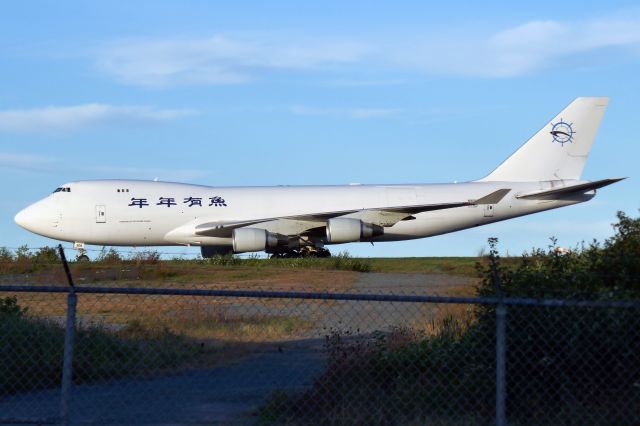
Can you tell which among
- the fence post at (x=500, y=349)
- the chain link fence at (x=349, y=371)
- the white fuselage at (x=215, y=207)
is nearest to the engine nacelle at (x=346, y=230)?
the white fuselage at (x=215, y=207)

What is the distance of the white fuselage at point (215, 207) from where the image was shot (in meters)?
32.2

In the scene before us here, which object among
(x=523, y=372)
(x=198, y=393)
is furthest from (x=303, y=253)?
(x=523, y=372)

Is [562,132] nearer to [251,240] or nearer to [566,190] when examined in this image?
[566,190]

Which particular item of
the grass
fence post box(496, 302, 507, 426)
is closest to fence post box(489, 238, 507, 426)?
fence post box(496, 302, 507, 426)

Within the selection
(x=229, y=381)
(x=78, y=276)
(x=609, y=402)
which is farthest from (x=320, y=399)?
(x=78, y=276)

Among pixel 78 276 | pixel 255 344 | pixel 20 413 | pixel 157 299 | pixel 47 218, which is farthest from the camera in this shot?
pixel 47 218

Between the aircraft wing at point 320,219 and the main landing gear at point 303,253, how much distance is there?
1005 millimetres

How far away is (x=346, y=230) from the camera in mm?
31438

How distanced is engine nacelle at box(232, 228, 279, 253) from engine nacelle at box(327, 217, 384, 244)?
202cm

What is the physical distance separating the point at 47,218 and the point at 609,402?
26504 mm

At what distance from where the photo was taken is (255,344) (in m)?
12.4

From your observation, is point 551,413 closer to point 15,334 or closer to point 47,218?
point 15,334

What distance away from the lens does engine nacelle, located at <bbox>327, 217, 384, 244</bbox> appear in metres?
31.4

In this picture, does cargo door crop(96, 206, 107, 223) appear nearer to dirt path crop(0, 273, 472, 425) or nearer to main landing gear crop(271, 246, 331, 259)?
main landing gear crop(271, 246, 331, 259)
